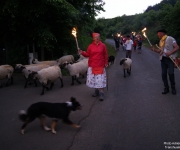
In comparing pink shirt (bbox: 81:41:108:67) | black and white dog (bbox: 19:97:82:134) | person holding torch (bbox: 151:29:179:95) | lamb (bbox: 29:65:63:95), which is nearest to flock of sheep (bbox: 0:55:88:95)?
lamb (bbox: 29:65:63:95)

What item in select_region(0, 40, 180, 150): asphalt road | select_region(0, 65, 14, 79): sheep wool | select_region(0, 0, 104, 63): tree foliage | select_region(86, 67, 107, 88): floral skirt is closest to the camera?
select_region(0, 40, 180, 150): asphalt road

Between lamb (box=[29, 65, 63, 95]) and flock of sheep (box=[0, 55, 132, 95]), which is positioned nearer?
lamb (box=[29, 65, 63, 95])

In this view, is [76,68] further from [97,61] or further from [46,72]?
[97,61]

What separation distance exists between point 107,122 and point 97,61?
2.46 m

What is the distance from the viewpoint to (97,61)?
7.67m

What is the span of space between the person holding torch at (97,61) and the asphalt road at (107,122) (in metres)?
0.60

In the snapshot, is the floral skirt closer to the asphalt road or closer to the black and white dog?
the asphalt road

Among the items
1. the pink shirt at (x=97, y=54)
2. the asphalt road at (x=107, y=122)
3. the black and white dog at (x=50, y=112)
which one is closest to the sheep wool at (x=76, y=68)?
the asphalt road at (x=107, y=122)

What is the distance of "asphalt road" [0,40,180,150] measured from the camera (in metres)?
4.75

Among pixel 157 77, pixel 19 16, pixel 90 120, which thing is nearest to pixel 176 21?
pixel 157 77

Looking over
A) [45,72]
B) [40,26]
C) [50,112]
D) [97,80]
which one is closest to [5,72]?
[45,72]

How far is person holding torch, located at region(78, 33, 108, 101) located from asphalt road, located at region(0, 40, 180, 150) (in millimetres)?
597

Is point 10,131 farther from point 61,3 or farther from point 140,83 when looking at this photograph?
point 61,3

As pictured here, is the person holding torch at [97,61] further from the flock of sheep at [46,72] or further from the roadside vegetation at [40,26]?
the roadside vegetation at [40,26]
